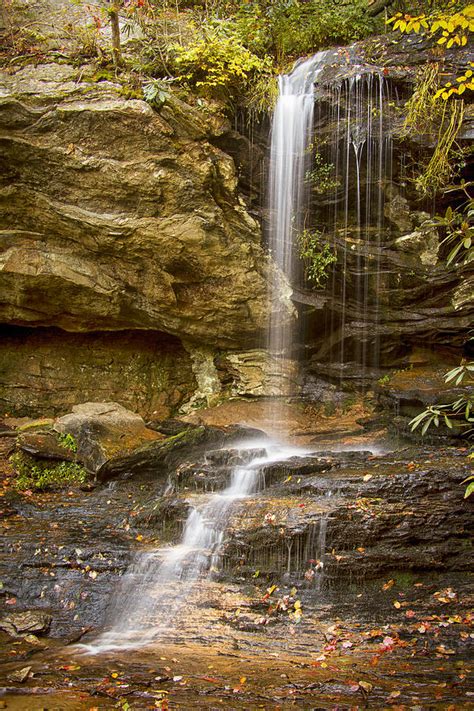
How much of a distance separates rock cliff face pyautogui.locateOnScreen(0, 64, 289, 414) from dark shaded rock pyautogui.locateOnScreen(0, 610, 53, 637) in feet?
17.8

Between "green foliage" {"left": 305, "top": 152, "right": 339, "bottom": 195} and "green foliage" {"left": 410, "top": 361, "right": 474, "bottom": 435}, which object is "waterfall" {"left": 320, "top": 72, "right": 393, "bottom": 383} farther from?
"green foliage" {"left": 410, "top": 361, "right": 474, "bottom": 435}

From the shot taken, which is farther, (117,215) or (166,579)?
(117,215)

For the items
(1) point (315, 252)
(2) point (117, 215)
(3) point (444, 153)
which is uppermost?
(3) point (444, 153)

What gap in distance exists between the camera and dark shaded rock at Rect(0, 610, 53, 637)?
487 centimetres

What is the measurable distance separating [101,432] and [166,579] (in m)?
3.46

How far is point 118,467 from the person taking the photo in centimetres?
786

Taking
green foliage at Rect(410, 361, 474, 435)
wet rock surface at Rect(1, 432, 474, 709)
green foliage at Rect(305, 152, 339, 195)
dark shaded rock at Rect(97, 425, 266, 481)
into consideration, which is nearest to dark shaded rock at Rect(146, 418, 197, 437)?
dark shaded rock at Rect(97, 425, 266, 481)

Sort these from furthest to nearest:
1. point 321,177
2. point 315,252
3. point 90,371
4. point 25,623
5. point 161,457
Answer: point 90,371 → point 315,252 → point 321,177 → point 161,457 → point 25,623

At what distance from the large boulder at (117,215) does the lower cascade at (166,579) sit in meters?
3.90

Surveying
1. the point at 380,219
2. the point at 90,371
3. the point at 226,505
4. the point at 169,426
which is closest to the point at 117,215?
the point at 90,371

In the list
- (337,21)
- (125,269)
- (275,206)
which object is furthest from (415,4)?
(125,269)

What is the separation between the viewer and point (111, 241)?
8734 mm

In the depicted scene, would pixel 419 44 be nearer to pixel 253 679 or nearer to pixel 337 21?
pixel 337 21

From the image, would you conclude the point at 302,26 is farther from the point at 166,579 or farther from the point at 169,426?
the point at 166,579
